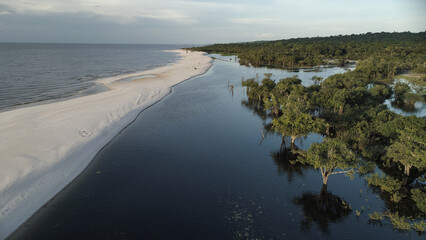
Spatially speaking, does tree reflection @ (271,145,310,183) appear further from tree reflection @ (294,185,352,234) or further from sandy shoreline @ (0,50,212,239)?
sandy shoreline @ (0,50,212,239)

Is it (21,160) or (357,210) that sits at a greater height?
(21,160)

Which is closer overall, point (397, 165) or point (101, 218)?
point (101, 218)

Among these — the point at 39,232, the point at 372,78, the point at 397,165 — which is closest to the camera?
the point at 39,232

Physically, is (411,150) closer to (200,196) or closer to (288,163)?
(288,163)

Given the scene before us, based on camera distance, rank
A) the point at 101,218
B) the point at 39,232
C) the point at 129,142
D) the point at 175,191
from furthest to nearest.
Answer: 1. the point at 129,142
2. the point at 175,191
3. the point at 101,218
4. the point at 39,232

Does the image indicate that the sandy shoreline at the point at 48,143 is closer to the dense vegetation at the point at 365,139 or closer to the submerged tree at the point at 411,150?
A: the dense vegetation at the point at 365,139

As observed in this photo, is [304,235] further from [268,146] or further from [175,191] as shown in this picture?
[268,146]

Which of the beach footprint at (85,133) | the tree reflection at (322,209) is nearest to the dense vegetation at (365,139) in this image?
the tree reflection at (322,209)

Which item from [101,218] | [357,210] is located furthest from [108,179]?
[357,210]
